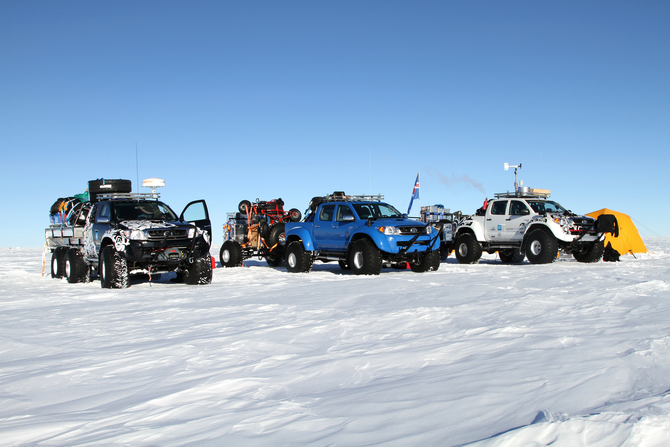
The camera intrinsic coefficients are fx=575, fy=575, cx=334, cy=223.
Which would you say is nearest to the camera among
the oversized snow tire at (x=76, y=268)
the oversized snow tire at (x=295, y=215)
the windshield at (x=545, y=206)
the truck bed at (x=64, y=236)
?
the oversized snow tire at (x=76, y=268)

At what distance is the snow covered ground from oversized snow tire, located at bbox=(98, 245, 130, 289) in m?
2.14

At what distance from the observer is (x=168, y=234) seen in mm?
11109

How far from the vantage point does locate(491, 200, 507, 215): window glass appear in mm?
16984

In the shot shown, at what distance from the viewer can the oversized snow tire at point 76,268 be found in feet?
42.0

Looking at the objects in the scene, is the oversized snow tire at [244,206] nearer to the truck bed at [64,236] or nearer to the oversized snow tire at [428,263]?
the truck bed at [64,236]

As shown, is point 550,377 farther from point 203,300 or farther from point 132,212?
point 132,212

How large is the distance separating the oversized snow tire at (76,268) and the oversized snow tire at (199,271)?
280cm

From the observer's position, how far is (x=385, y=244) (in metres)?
13.0

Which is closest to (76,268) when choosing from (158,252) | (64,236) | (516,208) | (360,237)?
(64,236)

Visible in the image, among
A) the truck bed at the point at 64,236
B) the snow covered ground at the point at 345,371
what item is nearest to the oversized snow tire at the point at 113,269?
the snow covered ground at the point at 345,371

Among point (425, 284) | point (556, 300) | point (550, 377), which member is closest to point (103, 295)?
point (425, 284)

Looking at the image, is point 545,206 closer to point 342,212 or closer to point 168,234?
point 342,212

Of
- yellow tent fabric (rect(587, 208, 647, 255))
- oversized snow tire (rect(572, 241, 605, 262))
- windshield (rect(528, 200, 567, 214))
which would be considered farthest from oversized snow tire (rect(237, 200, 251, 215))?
yellow tent fabric (rect(587, 208, 647, 255))

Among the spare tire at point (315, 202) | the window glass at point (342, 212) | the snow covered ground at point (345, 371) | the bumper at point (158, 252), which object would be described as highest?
the spare tire at point (315, 202)
